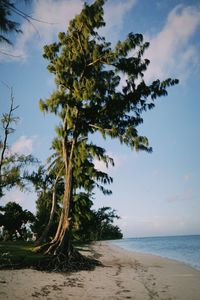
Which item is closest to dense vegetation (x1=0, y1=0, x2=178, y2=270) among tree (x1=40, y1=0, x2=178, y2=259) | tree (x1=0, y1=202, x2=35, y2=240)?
tree (x1=40, y1=0, x2=178, y2=259)

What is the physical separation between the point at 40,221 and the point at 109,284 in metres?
37.7

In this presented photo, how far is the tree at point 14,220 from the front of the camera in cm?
4323

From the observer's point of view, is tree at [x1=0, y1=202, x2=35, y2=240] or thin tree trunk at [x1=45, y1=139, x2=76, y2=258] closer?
thin tree trunk at [x1=45, y1=139, x2=76, y2=258]

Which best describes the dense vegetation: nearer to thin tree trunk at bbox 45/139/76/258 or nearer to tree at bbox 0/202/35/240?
thin tree trunk at bbox 45/139/76/258

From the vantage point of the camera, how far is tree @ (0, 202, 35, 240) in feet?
142

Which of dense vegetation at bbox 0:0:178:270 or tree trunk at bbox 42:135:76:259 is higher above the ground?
dense vegetation at bbox 0:0:178:270

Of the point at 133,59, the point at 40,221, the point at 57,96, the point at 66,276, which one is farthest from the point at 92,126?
the point at 40,221

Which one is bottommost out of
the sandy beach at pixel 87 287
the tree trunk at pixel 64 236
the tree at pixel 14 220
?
the sandy beach at pixel 87 287

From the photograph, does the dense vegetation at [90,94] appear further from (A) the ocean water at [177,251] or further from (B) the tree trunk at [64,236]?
(A) the ocean water at [177,251]

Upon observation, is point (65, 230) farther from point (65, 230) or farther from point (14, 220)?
point (14, 220)

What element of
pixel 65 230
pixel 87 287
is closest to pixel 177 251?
pixel 65 230

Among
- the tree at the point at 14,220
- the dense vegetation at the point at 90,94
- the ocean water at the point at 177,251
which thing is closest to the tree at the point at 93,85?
the dense vegetation at the point at 90,94

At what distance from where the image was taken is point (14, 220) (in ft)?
142

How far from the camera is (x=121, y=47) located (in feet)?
64.7
